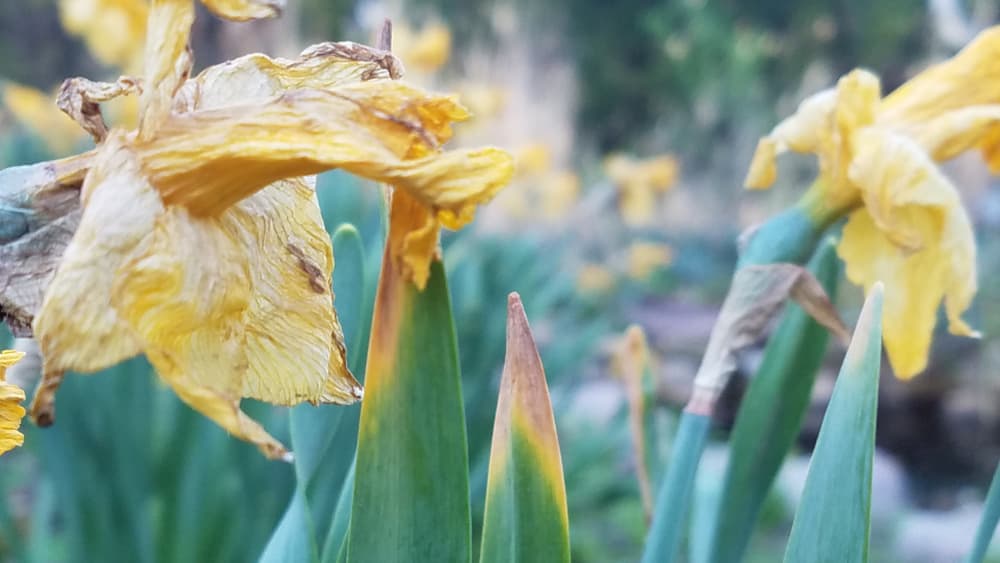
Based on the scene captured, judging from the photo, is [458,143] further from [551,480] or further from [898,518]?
[551,480]

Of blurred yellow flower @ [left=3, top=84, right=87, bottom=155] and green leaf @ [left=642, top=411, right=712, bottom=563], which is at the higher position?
blurred yellow flower @ [left=3, top=84, right=87, bottom=155]

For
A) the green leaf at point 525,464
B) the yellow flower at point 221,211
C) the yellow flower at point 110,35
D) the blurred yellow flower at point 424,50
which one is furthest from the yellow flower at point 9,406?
the blurred yellow flower at point 424,50

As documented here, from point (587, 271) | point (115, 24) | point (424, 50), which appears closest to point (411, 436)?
point (115, 24)

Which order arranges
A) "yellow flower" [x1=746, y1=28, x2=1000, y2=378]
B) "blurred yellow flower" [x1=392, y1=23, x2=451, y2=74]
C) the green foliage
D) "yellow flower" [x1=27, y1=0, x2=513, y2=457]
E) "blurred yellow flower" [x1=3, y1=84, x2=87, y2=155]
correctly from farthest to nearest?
"blurred yellow flower" [x1=392, y1=23, x2=451, y2=74] < "blurred yellow flower" [x1=3, y1=84, x2=87, y2=155] < the green foliage < "yellow flower" [x1=746, y1=28, x2=1000, y2=378] < "yellow flower" [x1=27, y1=0, x2=513, y2=457]

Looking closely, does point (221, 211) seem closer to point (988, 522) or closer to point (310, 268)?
point (310, 268)

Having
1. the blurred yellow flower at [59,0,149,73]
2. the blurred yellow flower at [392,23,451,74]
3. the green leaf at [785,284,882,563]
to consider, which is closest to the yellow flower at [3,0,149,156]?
the blurred yellow flower at [59,0,149,73]

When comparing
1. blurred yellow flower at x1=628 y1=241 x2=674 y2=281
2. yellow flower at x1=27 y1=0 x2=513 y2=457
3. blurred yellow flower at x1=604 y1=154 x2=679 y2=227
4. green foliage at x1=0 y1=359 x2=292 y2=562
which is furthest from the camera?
blurred yellow flower at x1=628 y1=241 x2=674 y2=281

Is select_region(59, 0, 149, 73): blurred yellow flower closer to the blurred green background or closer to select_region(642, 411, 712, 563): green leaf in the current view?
the blurred green background
